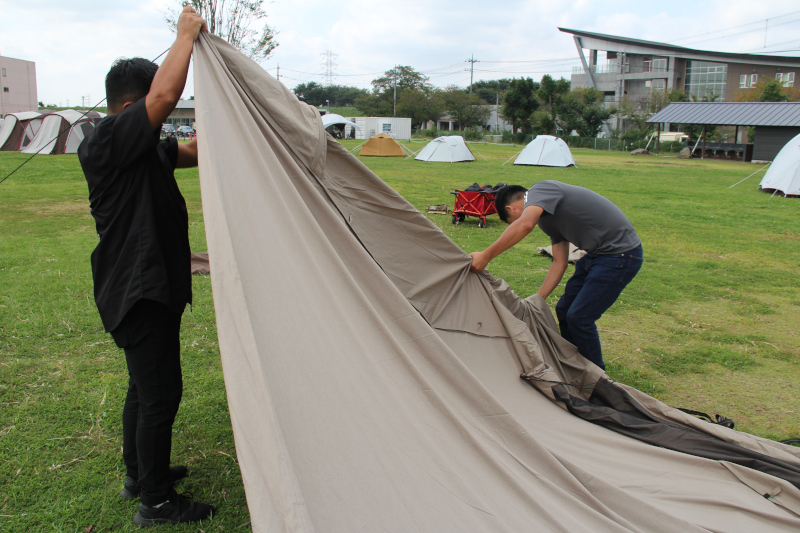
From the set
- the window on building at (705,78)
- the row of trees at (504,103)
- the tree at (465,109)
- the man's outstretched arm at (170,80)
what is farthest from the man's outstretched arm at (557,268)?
the tree at (465,109)

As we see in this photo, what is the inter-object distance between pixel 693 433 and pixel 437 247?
6.16 ft

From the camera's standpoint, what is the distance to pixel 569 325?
13.2ft

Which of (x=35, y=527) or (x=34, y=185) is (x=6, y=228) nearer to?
(x=34, y=185)

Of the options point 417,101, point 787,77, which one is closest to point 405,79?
point 417,101

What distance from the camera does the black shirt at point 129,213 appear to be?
7.54 feet

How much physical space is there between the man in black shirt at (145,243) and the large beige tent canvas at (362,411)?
0.83 feet

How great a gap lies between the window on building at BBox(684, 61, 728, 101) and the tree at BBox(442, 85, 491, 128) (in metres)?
21.7

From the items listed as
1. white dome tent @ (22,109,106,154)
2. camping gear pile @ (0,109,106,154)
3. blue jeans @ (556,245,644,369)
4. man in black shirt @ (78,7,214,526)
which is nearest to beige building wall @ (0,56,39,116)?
camping gear pile @ (0,109,106,154)

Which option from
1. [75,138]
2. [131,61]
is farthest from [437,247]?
[75,138]

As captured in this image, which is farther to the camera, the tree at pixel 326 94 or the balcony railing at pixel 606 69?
the tree at pixel 326 94

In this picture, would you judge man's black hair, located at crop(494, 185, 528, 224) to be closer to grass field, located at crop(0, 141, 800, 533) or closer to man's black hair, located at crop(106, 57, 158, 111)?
grass field, located at crop(0, 141, 800, 533)

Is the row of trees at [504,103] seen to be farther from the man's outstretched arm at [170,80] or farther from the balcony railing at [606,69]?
the man's outstretched arm at [170,80]

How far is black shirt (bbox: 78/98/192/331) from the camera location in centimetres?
230

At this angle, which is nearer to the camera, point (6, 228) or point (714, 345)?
point (714, 345)
